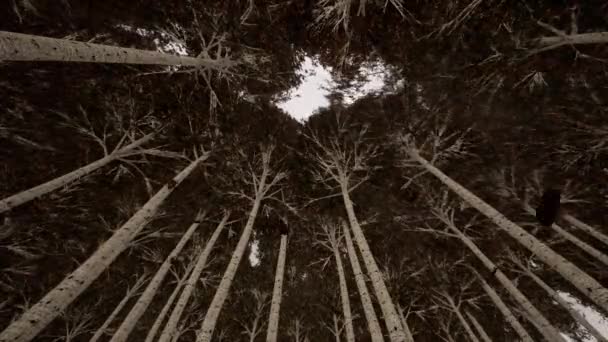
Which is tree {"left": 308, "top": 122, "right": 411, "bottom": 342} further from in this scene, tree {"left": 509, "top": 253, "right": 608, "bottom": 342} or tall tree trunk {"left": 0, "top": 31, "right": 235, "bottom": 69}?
tree {"left": 509, "top": 253, "right": 608, "bottom": 342}

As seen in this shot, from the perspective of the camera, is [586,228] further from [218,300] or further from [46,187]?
[46,187]

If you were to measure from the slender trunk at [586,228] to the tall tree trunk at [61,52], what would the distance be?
11.9 m

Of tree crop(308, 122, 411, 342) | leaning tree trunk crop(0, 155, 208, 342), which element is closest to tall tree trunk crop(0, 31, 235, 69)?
leaning tree trunk crop(0, 155, 208, 342)

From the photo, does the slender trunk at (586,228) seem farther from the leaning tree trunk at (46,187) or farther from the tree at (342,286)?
the leaning tree trunk at (46,187)

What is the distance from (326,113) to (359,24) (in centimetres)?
368

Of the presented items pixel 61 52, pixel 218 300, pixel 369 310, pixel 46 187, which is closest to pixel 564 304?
pixel 369 310

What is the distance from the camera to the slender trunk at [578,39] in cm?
502

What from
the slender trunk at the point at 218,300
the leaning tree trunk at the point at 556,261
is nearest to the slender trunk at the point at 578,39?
the leaning tree trunk at the point at 556,261

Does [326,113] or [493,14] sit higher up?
[326,113]

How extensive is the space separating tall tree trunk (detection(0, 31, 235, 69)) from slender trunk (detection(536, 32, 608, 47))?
798 centimetres

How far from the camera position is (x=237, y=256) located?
6.23 m

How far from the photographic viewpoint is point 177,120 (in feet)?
25.7

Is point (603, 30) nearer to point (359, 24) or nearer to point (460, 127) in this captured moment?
point (460, 127)

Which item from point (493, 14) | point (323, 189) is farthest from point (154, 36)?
point (493, 14)
